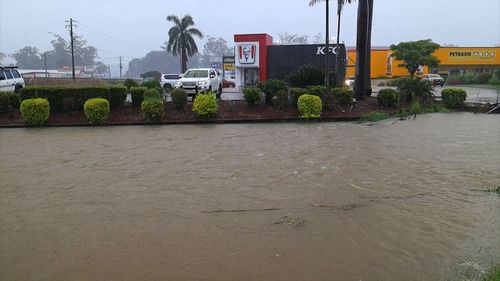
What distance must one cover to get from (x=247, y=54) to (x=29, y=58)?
132 m

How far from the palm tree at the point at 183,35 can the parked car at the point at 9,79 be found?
3190cm

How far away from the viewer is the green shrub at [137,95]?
61.9 ft

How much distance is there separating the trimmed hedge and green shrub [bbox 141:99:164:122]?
2172mm

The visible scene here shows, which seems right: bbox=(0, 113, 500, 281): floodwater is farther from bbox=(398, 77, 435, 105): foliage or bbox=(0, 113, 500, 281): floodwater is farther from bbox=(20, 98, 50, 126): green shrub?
bbox=(398, 77, 435, 105): foliage

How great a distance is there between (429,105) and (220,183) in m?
14.9

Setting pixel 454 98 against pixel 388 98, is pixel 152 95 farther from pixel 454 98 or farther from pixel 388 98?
pixel 454 98

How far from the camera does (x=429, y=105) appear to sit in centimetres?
2028

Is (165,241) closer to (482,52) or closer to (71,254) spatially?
(71,254)

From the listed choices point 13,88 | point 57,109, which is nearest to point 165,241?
point 57,109

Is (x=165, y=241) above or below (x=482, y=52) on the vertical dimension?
below

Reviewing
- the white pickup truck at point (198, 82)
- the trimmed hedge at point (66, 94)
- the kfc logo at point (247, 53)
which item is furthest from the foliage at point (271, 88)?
the kfc logo at point (247, 53)

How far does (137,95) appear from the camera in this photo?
19.0 metres

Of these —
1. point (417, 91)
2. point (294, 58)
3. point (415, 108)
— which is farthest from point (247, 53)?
point (415, 108)

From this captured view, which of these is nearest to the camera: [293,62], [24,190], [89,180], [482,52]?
[24,190]
